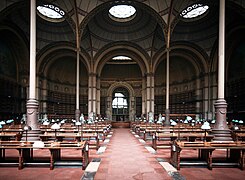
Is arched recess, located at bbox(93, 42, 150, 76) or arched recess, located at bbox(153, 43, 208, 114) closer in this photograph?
arched recess, located at bbox(153, 43, 208, 114)

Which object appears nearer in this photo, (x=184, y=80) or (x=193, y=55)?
(x=193, y=55)

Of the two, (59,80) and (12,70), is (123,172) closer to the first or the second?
(12,70)

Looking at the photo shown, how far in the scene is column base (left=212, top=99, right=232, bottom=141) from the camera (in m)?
10.5

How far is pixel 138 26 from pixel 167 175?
82.0 ft

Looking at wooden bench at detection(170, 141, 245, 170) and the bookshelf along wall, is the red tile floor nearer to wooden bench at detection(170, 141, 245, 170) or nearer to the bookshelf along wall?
wooden bench at detection(170, 141, 245, 170)

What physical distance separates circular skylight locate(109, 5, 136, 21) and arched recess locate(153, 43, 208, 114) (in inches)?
254

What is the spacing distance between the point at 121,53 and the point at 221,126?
2166 centimetres

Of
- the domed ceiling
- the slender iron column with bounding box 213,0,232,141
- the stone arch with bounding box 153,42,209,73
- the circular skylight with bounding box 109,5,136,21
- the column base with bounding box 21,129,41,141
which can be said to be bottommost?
the column base with bounding box 21,129,41,141

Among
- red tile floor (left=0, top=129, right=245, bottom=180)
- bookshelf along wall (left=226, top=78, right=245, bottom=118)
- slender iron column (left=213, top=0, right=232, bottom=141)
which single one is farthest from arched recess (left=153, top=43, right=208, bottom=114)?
red tile floor (left=0, top=129, right=245, bottom=180)

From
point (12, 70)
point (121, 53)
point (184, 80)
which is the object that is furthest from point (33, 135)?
point (184, 80)

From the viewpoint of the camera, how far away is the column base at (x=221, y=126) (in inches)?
414

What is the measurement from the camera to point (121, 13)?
1134 inches

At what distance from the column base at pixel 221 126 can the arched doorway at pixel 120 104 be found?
28318 mm

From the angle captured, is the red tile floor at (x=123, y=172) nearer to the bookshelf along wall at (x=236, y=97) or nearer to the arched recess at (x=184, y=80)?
the bookshelf along wall at (x=236, y=97)
